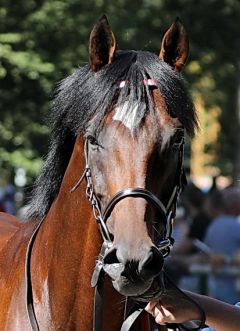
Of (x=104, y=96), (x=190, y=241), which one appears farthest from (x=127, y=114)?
(x=190, y=241)

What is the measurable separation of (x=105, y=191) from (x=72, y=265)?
417 millimetres

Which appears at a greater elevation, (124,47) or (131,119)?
(131,119)

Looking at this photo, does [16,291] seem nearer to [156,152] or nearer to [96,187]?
[96,187]

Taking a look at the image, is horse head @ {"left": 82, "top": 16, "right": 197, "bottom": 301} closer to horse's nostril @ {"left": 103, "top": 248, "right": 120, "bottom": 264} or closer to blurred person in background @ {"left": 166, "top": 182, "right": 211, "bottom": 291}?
horse's nostril @ {"left": 103, "top": 248, "right": 120, "bottom": 264}

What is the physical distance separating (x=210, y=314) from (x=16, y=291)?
846mm

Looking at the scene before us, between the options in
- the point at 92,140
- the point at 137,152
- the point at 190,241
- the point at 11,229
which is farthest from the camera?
the point at 190,241

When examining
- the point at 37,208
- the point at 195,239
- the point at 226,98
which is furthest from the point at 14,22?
the point at 226,98

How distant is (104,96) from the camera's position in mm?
3660

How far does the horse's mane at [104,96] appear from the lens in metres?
3.66

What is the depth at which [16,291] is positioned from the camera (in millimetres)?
3951

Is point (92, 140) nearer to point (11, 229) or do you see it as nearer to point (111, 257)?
point (111, 257)

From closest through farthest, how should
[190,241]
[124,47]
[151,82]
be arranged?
[151,82]
[124,47]
[190,241]

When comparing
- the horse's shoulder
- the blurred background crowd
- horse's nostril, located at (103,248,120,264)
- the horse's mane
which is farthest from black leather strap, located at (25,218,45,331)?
the blurred background crowd

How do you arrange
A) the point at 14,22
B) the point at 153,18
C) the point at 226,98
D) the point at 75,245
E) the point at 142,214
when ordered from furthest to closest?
1. the point at 226,98
2. the point at 153,18
3. the point at 14,22
4. the point at 75,245
5. the point at 142,214
